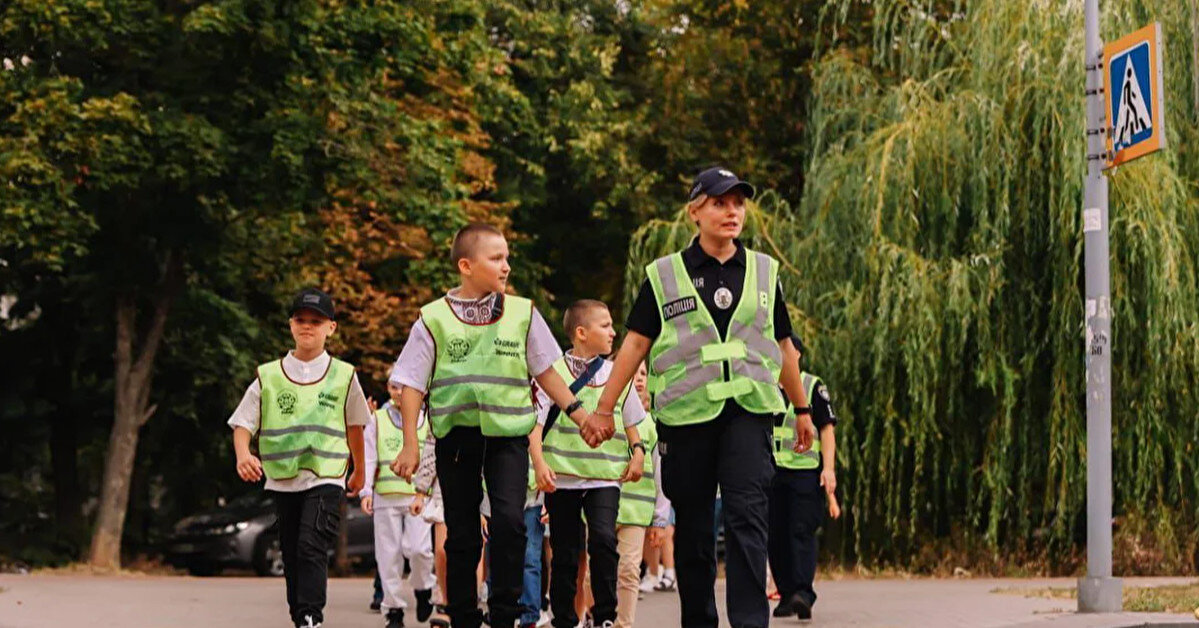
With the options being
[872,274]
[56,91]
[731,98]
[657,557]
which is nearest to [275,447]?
[657,557]

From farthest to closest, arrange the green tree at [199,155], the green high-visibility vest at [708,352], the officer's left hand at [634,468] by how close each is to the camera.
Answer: the green tree at [199,155] < the officer's left hand at [634,468] < the green high-visibility vest at [708,352]

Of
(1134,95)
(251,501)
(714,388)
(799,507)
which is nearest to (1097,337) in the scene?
(1134,95)

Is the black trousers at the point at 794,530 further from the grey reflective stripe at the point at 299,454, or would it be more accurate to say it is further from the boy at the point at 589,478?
the grey reflective stripe at the point at 299,454

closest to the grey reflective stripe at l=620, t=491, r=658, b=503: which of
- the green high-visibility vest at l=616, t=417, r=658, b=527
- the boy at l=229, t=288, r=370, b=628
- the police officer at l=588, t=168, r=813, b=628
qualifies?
the green high-visibility vest at l=616, t=417, r=658, b=527

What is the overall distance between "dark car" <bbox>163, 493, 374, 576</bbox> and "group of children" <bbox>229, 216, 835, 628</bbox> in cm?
1514

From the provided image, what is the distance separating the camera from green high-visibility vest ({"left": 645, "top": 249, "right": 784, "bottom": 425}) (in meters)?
7.68

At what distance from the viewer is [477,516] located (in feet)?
28.2

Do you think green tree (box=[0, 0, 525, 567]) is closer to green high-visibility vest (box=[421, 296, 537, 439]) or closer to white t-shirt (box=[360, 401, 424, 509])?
white t-shirt (box=[360, 401, 424, 509])

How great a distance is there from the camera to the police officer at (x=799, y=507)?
1250cm

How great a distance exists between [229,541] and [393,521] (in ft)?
50.0

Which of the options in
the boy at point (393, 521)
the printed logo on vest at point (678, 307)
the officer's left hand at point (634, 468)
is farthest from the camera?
the boy at point (393, 521)

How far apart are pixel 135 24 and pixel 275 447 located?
14.5 m

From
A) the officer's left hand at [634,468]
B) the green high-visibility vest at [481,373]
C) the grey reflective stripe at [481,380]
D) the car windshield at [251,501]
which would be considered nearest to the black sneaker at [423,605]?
the officer's left hand at [634,468]

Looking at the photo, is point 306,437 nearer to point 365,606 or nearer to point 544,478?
point 544,478
